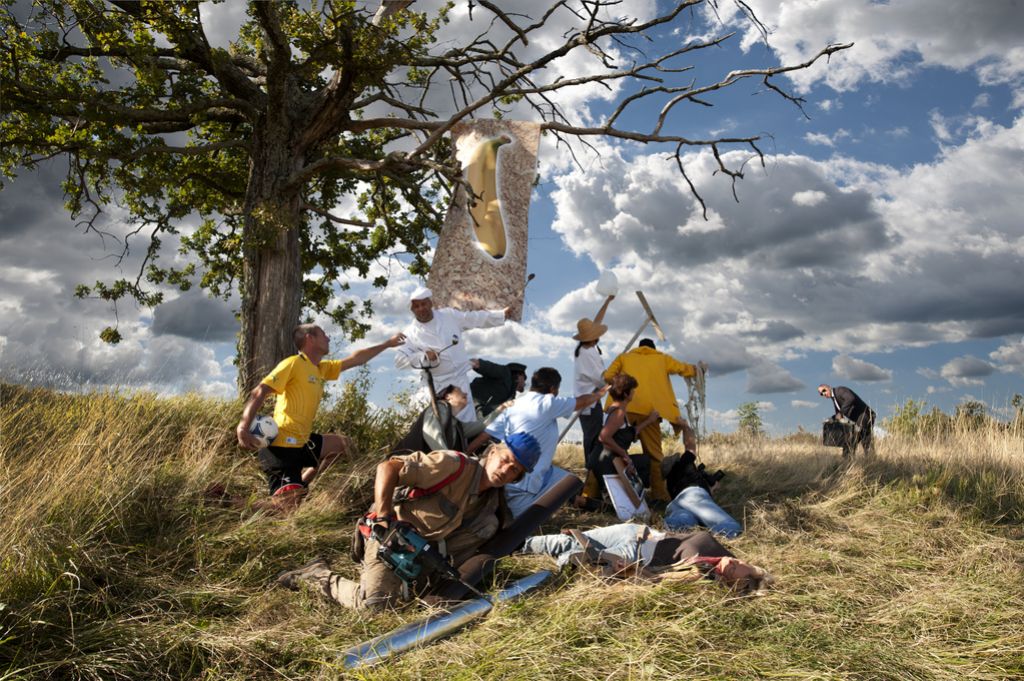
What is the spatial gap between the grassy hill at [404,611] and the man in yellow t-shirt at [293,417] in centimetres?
29

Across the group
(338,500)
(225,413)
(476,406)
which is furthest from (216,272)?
(338,500)

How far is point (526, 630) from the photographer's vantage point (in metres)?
4.10

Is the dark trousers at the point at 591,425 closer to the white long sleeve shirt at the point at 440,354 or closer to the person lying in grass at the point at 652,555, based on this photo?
the white long sleeve shirt at the point at 440,354

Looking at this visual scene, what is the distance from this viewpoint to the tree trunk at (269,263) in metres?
10.2

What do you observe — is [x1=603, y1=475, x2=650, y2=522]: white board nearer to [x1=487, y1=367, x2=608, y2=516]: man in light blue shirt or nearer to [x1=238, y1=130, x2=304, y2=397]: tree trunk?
[x1=487, y1=367, x2=608, y2=516]: man in light blue shirt

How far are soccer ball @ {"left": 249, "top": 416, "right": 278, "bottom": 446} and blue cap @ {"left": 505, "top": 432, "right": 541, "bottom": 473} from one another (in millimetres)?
→ 2905

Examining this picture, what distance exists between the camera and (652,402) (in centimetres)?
876

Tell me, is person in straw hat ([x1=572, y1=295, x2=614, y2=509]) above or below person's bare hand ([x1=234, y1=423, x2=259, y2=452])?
above

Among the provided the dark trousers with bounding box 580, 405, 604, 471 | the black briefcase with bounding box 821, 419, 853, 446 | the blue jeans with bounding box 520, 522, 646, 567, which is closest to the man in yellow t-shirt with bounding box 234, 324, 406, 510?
the blue jeans with bounding box 520, 522, 646, 567

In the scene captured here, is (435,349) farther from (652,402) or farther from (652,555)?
(652,555)

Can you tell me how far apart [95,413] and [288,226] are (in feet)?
11.4

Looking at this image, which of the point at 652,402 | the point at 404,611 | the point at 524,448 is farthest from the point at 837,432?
the point at 404,611

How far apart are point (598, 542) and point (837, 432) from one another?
6.95 metres

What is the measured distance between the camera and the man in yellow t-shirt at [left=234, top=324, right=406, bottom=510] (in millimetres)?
6738
